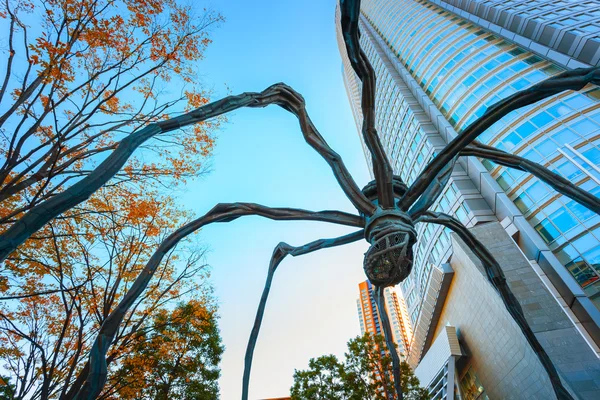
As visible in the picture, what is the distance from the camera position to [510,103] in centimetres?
328

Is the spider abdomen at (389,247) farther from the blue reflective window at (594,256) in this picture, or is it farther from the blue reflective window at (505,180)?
the blue reflective window at (505,180)

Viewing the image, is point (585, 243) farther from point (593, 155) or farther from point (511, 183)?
point (511, 183)

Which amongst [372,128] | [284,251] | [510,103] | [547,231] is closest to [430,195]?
[372,128]

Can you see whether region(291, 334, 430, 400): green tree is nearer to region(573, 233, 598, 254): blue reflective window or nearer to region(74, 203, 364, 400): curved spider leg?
region(573, 233, 598, 254): blue reflective window

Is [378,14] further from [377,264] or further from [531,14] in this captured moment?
[377,264]

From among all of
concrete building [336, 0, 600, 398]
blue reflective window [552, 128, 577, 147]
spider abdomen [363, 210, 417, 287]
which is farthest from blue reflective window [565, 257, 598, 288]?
spider abdomen [363, 210, 417, 287]

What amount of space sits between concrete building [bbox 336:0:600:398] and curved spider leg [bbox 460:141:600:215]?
1089cm

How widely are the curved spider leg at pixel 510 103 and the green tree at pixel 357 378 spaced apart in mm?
14290

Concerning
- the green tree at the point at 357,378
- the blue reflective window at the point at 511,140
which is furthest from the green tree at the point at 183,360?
the blue reflective window at the point at 511,140

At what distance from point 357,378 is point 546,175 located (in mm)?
14459

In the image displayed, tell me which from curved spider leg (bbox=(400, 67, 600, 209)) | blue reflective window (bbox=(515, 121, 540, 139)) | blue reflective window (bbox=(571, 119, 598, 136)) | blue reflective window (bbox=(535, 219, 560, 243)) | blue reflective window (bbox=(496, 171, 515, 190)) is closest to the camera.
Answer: curved spider leg (bbox=(400, 67, 600, 209))

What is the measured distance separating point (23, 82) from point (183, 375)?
13732mm

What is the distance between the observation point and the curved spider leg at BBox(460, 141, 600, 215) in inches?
145

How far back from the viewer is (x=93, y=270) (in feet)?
25.8
